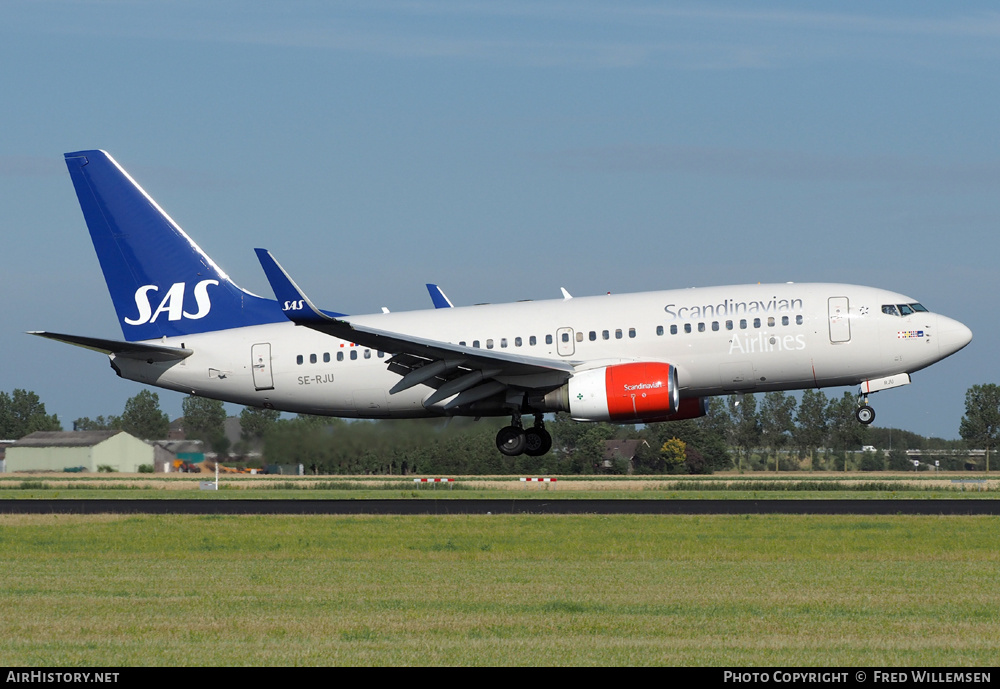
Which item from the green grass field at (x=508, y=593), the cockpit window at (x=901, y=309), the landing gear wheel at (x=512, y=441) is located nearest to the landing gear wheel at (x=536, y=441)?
the landing gear wheel at (x=512, y=441)

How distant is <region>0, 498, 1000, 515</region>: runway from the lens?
34.5 meters

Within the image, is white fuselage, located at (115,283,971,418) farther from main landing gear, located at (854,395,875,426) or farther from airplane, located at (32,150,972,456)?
main landing gear, located at (854,395,875,426)

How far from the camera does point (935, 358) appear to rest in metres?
33.0

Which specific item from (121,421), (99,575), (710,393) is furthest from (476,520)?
(121,421)

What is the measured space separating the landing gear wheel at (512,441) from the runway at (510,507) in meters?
1.68

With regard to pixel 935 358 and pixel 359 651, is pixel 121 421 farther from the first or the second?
pixel 359 651

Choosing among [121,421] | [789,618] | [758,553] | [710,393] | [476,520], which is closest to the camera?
[789,618]

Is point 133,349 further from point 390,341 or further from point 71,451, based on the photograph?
point 71,451

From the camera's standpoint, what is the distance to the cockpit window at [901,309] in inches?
1298

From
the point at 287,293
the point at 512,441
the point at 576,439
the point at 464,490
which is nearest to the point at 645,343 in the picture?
the point at 512,441

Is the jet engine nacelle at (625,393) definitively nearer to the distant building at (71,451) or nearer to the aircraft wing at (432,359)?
the aircraft wing at (432,359)

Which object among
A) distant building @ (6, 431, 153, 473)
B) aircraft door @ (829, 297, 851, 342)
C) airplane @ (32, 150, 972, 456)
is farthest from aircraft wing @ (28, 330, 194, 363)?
distant building @ (6, 431, 153, 473)

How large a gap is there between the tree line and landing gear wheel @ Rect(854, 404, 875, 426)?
1077 centimetres

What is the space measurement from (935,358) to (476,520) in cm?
1269
